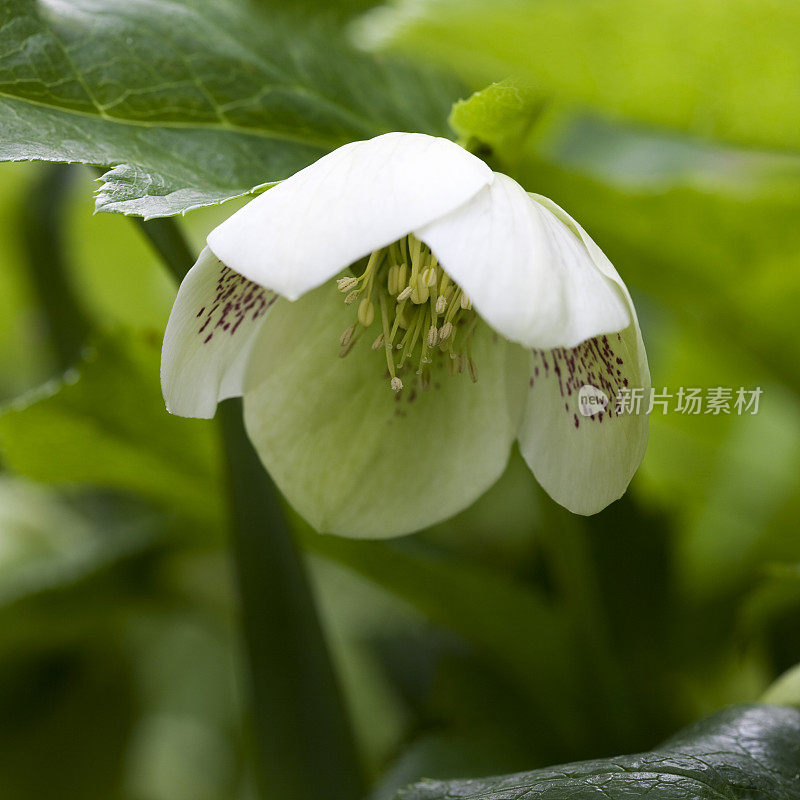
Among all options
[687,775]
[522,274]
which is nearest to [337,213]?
[522,274]

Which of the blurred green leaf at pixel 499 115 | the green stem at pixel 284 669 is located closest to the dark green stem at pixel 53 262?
the green stem at pixel 284 669

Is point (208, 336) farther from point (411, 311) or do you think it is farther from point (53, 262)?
point (53, 262)

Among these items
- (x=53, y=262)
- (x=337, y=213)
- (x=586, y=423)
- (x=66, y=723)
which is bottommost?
(x=66, y=723)

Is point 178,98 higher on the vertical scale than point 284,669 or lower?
higher

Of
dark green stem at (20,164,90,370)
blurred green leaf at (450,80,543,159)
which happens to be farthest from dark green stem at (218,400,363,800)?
dark green stem at (20,164,90,370)

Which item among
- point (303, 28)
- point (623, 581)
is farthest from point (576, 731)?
point (303, 28)

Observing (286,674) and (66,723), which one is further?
(66,723)

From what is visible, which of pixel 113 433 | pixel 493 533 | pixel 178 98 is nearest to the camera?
pixel 178 98

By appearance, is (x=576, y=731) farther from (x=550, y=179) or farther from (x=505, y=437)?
(x=550, y=179)
